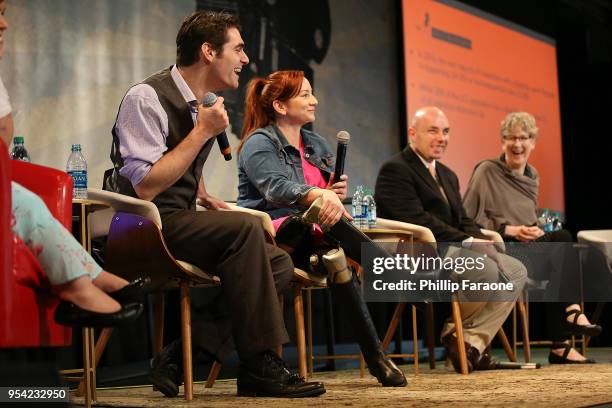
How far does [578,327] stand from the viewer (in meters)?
4.75

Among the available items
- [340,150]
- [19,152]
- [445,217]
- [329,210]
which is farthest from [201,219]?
[445,217]

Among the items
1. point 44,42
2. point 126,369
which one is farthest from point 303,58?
point 126,369

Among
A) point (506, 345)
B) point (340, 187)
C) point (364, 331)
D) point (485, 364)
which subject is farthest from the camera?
point (506, 345)

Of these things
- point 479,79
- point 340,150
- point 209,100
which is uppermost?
point 479,79

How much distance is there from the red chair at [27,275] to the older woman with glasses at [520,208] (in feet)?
10.2

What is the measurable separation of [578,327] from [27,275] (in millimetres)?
3370

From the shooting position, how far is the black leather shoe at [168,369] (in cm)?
301

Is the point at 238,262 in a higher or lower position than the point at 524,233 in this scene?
lower

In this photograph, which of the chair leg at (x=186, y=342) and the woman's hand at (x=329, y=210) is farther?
the woman's hand at (x=329, y=210)

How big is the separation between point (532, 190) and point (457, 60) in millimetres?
1646

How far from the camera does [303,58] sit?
5.71m

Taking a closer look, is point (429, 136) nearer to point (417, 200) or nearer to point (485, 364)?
point (417, 200)

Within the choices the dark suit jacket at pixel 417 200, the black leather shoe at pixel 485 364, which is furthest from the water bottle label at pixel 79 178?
the black leather shoe at pixel 485 364

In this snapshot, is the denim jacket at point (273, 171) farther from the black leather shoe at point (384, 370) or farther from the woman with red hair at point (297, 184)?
the black leather shoe at point (384, 370)
